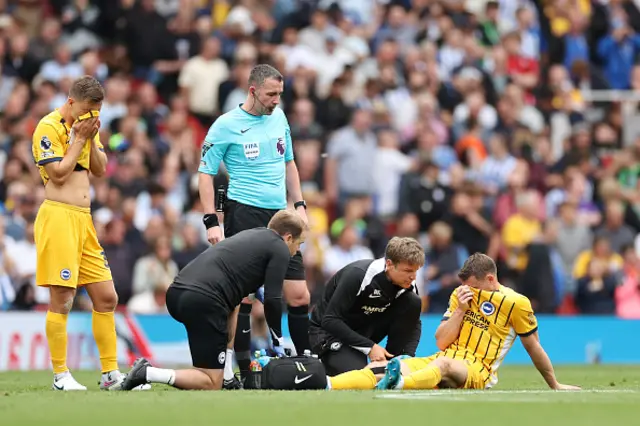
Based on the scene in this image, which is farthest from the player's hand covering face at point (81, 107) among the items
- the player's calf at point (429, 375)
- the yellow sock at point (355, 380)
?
the player's calf at point (429, 375)


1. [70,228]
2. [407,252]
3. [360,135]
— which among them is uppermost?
[360,135]

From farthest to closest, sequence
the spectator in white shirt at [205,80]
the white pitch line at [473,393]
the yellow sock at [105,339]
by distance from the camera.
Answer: the spectator in white shirt at [205,80]
the yellow sock at [105,339]
the white pitch line at [473,393]

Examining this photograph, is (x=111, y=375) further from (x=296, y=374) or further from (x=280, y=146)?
(x=280, y=146)

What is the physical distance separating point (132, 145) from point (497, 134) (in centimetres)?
609

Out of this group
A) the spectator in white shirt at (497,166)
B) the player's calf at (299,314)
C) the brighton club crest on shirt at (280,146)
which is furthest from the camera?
the spectator in white shirt at (497,166)

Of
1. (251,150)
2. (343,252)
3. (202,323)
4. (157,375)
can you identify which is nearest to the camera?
(157,375)

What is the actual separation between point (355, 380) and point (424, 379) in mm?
570

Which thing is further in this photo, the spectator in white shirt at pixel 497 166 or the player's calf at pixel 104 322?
the spectator in white shirt at pixel 497 166

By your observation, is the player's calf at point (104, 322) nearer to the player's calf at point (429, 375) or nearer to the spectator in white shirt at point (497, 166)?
the player's calf at point (429, 375)

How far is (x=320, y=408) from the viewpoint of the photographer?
344 inches

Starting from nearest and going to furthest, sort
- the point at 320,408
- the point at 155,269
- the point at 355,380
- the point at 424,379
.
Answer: the point at 320,408, the point at 424,379, the point at 355,380, the point at 155,269

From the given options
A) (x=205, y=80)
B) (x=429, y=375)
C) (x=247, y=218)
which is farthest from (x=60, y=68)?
(x=429, y=375)

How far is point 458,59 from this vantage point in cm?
2348

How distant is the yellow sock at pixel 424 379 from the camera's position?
1079 cm
